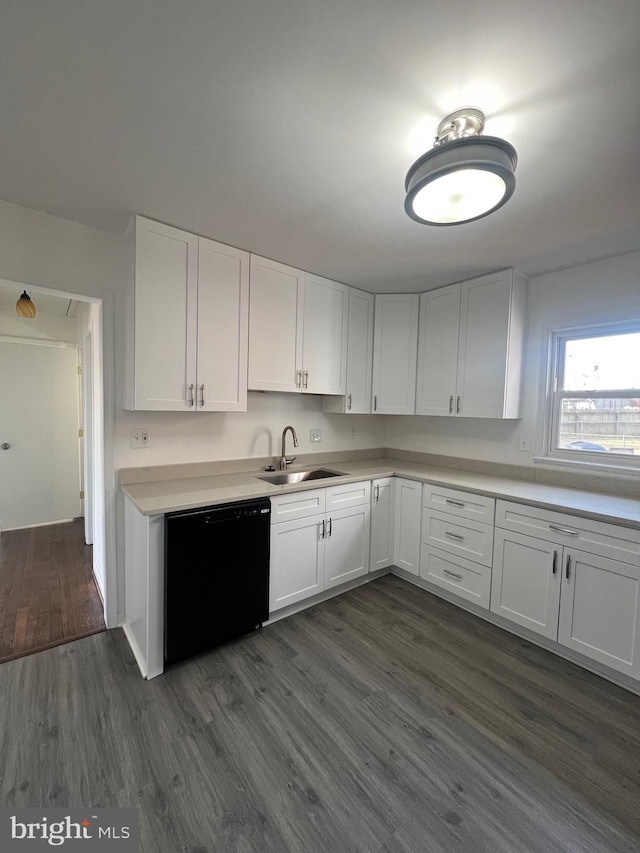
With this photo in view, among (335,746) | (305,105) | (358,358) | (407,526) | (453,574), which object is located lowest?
(335,746)

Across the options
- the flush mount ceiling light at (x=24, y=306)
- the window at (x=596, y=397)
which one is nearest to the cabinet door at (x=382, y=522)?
the window at (x=596, y=397)

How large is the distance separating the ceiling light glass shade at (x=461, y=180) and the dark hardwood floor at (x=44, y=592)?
117 inches

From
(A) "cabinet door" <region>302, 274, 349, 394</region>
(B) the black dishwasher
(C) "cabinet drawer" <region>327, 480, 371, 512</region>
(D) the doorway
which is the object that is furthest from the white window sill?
(D) the doorway

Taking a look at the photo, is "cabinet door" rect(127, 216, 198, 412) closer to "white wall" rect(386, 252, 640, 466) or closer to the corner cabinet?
the corner cabinet

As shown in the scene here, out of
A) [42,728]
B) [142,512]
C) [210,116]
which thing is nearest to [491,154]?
[210,116]

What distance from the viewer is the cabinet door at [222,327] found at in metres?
2.20

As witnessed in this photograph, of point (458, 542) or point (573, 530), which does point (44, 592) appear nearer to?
point (458, 542)

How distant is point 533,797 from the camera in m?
1.33

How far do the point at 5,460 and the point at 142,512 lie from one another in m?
3.24

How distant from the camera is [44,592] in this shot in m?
2.67

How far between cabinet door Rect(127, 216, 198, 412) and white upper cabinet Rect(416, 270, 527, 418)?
1970 mm

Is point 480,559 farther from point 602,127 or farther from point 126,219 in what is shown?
point 126,219

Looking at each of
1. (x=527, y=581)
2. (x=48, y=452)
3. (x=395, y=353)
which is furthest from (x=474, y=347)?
(x=48, y=452)

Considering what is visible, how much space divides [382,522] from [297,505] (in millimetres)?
930
